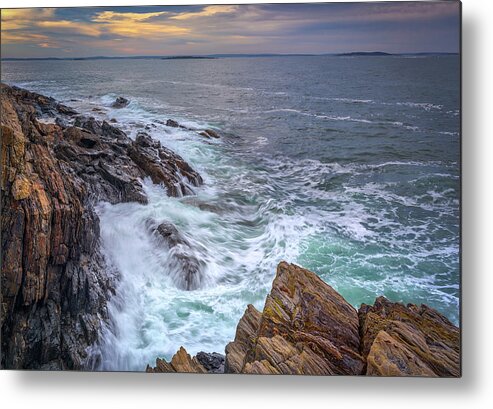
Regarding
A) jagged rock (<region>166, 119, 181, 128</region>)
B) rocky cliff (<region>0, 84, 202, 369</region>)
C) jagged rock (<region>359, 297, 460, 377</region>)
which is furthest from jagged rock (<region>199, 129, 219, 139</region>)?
jagged rock (<region>359, 297, 460, 377</region>)

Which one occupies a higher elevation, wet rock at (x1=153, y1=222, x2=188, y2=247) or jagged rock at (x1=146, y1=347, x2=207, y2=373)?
wet rock at (x1=153, y1=222, x2=188, y2=247)

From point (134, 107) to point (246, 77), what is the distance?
0.86 m

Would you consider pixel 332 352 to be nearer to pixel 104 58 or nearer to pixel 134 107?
pixel 134 107

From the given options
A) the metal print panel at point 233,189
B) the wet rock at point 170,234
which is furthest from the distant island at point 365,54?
the wet rock at point 170,234

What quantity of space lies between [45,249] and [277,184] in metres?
1.71

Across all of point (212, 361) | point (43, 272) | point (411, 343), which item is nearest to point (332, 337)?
point (411, 343)

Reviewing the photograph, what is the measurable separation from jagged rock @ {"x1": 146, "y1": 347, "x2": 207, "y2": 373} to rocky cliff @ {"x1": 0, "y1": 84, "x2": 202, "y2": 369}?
0.50 metres

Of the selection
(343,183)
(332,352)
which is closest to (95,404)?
(332,352)

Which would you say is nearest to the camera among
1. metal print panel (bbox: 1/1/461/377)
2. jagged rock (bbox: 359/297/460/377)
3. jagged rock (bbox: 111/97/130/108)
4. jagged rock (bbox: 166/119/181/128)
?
jagged rock (bbox: 359/297/460/377)

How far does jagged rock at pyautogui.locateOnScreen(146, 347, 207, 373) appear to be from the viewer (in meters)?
A: 4.04

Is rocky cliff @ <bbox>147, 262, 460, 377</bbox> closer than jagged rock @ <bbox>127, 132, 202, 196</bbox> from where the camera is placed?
Yes

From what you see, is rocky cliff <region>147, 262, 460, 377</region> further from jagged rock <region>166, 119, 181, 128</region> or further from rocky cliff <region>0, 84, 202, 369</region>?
jagged rock <region>166, 119, 181, 128</region>

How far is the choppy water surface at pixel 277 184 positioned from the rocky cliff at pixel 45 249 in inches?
5.8

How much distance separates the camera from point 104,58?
4312 mm
